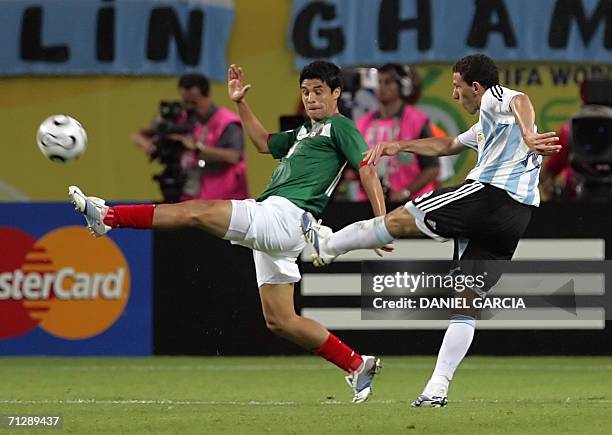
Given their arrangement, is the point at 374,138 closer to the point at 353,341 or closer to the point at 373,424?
the point at 353,341

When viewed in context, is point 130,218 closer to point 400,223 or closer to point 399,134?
point 400,223

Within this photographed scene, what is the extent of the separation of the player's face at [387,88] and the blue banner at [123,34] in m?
4.14

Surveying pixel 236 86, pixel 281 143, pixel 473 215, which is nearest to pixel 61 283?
pixel 236 86

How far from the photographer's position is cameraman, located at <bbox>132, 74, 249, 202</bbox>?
12.8 metres

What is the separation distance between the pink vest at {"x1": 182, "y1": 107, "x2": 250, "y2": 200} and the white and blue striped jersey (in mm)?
4645

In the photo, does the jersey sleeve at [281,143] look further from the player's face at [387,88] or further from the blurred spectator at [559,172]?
the blurred spectator at [559,172]

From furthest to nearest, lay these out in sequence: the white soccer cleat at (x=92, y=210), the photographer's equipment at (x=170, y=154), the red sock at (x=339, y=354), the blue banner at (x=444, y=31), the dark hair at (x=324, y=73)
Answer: the blue banner at (x=444, y=31) < the photographer's equipment at (x=170, y=154) < the red sock at (x=339, y=354) < the dark hair at (x=324, y=73) < the white soccer cleat at (x=92, y=210)

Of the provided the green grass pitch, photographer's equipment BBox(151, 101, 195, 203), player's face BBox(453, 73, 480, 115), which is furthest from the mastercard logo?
player's face BBox(453, 73, 480, 115)

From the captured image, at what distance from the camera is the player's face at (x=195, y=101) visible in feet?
42.6

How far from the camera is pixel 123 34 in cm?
1636

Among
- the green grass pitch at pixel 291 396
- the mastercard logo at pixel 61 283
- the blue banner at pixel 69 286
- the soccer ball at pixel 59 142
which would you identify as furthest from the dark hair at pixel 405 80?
the soccer ball at pixel 59 142

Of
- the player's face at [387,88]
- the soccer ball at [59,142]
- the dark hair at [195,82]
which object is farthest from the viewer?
the dark hair at [195,82]

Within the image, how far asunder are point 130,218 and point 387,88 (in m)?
4.43

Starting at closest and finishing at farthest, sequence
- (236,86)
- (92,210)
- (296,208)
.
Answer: (92,210), (296,208), (236,86)
